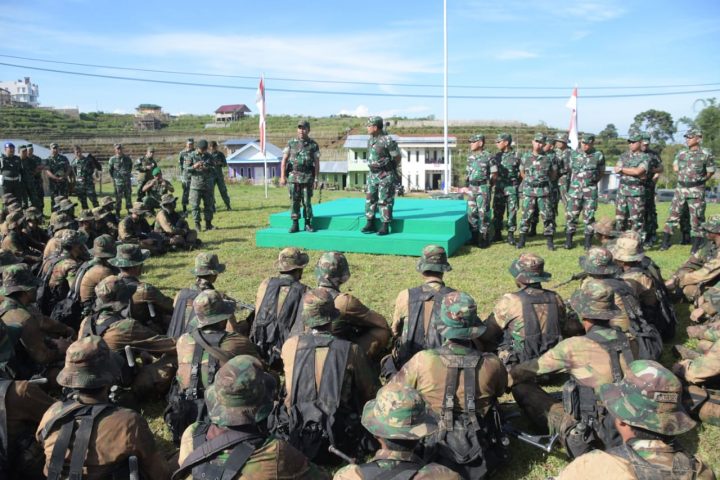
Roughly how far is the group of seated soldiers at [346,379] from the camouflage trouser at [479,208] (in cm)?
455

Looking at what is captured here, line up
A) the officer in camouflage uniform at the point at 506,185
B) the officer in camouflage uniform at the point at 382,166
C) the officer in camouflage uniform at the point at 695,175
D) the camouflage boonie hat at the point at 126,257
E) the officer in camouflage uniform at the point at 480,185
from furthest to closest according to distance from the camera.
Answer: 1. the officer in camouflage uniform at the point at 506,185
2. the officer in camouflage uniform at the point at 480,185
3. the officer in camouflage uniform at the point at 382,166
4. the officer in camouflage uniform at the point at 695,175
5. the camouflage boonie hat at the point at 126,257

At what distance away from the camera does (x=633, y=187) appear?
10.4 metres

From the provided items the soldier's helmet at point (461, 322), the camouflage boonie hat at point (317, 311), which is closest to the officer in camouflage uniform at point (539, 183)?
the soldier's helmet at point (461, 322)

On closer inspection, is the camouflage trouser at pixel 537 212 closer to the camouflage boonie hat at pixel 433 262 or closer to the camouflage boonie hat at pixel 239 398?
the camouflage boonie hat at pixel 433 262

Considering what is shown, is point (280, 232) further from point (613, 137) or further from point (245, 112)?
point (245, 112)

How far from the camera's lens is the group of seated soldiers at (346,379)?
2.88m

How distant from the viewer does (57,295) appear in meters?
7.27

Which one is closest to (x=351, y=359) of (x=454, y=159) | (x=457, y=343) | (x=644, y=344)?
(x=457, y=343)

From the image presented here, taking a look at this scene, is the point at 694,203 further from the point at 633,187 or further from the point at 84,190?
the point at 84,190

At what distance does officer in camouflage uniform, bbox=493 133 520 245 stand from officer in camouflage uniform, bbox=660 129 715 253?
3.12 meters

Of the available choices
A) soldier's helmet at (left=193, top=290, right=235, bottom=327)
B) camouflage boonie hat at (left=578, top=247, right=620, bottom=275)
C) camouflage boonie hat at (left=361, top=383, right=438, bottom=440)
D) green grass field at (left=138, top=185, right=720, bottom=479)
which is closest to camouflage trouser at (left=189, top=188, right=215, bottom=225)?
green grass field at (left=138, top=185, right=720, bottom=479)

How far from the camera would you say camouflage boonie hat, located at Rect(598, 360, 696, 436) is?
2764mm

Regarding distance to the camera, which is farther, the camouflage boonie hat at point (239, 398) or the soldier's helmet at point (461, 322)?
the soldier's helmet at point (461, 322)

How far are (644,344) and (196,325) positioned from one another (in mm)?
4278
